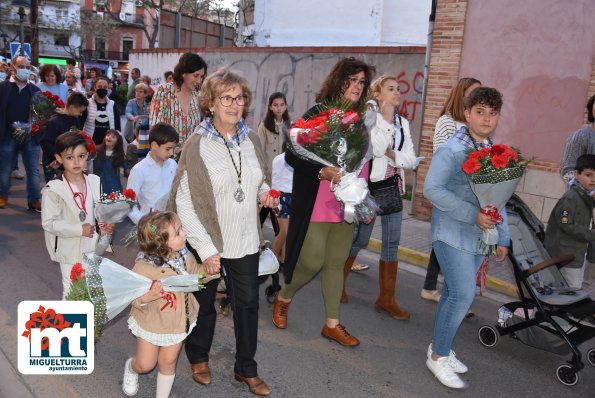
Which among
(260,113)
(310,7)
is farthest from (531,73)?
(310,7)

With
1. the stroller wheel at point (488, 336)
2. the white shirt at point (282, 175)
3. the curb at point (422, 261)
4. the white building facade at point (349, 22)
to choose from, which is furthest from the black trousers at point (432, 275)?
the white building facade at point (349, 22)

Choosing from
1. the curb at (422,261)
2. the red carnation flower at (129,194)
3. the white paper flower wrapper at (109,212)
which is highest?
the red carnation flower at (129,194)

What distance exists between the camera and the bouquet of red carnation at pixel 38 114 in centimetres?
768

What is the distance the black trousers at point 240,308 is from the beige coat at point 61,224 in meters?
1.05

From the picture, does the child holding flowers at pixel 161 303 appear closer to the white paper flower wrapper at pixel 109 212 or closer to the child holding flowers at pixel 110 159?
the white paper flower wrapper at pixel 109 212

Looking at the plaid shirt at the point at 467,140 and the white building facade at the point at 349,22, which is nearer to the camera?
the plaid shirt at the point at 467,140

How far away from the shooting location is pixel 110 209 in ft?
12.8

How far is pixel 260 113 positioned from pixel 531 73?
27.6 ft

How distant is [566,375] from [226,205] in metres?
2.84

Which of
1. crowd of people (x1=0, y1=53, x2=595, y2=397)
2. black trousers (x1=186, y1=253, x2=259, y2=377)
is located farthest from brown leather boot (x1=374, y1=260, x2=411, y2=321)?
black trousers (x1=186, y1=253, x2=259, y2=377)

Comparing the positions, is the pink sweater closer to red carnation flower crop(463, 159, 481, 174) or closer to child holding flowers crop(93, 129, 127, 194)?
red carnation flower crop(463, 159, 481, 174)

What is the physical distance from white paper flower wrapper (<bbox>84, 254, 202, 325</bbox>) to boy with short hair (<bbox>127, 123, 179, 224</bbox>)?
1.45m

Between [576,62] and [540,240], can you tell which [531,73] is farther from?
[540,240]

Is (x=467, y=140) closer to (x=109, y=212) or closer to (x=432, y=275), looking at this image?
(x=432, y=275)
